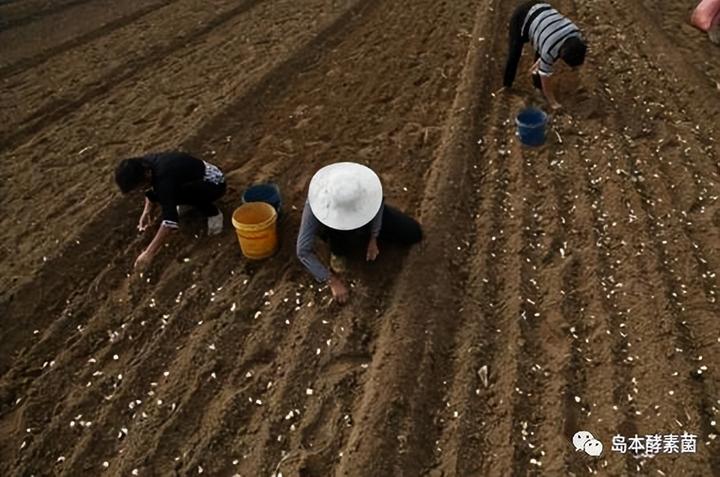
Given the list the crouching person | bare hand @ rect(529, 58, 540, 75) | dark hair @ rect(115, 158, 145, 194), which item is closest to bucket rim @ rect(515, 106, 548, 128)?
bare hand @ rect(529, 58, 540, 75)

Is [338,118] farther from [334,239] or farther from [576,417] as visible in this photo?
[576,417]

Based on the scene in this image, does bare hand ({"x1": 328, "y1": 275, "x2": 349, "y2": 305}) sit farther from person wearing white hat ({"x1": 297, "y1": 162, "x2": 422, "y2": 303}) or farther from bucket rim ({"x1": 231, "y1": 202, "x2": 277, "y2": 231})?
bucket rim ({"x1": 231, "y1": 202, "x2": 277, "y2": 231})

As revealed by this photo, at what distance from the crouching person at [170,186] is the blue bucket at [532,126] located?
9.08 ft

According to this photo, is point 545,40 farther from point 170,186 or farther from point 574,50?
point 170,186

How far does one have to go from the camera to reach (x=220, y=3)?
916 centimetres

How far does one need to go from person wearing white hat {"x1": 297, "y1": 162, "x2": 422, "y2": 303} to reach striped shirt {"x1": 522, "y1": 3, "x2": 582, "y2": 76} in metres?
2.35

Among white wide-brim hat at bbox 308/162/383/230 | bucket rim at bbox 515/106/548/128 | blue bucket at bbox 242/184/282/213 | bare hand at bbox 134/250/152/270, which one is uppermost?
white wide-brim hat at bbox 308/162/383/230

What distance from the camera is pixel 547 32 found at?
5.77m

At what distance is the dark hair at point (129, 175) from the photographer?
4.31 metres

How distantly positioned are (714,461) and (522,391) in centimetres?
108

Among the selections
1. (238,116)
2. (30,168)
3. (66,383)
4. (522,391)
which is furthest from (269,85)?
(522,391)

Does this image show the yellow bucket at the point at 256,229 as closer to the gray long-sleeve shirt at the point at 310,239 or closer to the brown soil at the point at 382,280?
the brown soil at the point at 382,280

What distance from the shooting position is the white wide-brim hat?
395cm

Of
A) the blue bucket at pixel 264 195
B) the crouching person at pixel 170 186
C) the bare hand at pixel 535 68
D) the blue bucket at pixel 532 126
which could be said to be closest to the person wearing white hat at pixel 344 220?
the blue bucket at pixel 264 195
